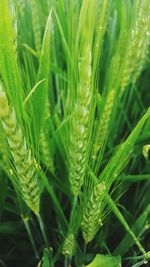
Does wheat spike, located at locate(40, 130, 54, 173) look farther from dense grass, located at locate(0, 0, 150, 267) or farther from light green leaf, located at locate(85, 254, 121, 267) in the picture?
light green leaf, located at locate(85, 254, 121, 267)

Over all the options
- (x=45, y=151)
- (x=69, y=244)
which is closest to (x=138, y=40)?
(x=45, y=151)

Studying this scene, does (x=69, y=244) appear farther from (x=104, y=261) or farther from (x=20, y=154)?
(x=20, y=154)

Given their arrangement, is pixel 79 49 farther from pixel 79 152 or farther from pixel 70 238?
pixel 70 238

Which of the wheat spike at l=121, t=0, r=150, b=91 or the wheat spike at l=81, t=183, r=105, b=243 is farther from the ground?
the wheat spike at l=121, t=0, r=150, b=91

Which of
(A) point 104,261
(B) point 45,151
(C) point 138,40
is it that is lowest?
(A) point 104,261

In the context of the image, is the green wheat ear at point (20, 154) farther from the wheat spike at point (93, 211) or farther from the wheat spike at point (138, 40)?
the wheat spike at point (138, 40)

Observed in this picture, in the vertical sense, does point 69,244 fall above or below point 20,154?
below

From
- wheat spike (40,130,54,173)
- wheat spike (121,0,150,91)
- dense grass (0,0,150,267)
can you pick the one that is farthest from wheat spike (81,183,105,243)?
wheat spike (121,0,150,91)
